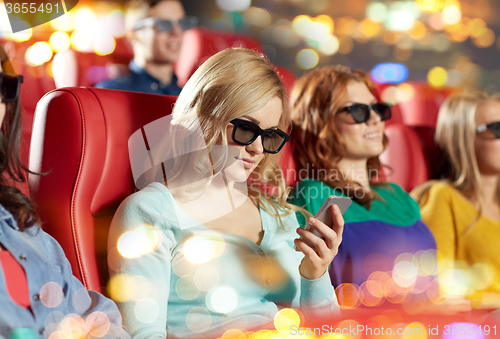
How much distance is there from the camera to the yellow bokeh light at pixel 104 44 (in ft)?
8.02

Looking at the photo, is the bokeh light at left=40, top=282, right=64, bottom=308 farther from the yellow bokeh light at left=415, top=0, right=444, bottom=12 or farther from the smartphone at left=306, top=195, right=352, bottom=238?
the yellow bokeh light at left=415, top=0, right=444, bottom=12

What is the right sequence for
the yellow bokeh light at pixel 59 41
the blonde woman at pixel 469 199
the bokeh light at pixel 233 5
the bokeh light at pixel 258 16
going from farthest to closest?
the bokeh light at pixel 258 16
the bokeh light at pixel 233 5
the yellow bokeh light at pixel 59 41
the blonde woman at pixel 469 199

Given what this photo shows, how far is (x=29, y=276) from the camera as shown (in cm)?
75

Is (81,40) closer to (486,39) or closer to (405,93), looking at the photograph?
(405,93)

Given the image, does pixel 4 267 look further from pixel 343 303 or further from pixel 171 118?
pixel 343 303

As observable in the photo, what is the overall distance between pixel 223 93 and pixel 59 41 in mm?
1923

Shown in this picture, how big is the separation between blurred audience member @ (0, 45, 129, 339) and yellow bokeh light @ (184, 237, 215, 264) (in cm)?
17

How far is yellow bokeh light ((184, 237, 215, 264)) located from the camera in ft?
2.92

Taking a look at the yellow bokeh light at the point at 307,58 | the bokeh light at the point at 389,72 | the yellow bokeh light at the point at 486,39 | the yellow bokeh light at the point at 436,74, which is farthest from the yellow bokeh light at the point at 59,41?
the yellow bokeh light at the point at 486,39

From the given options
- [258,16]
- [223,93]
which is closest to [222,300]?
[223,93]

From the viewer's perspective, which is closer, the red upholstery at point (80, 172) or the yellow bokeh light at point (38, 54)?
the red upholstery at point (80, 172)

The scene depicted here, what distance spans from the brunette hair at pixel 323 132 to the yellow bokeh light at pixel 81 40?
1804 mm

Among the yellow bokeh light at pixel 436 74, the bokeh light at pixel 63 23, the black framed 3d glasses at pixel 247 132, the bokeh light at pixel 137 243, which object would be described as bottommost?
the yellow bokeh light at pixel 436 74

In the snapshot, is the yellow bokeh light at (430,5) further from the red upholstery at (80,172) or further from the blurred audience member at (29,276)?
the blurred audience member at (29,276)
